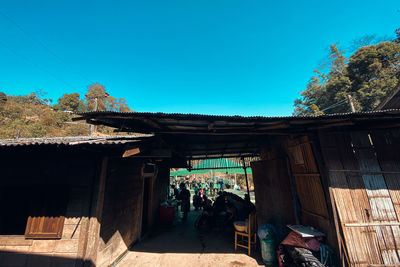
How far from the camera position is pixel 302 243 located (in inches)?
130

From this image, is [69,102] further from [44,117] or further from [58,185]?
[58,185]

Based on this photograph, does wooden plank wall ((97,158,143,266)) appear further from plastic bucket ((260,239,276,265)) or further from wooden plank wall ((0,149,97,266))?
plastic bucket ((260,239,276,265))

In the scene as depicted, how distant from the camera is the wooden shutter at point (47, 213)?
135 inches

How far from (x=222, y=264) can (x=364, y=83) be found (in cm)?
2933

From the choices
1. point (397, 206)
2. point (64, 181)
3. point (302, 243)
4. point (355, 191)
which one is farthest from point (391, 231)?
point (64, 181)

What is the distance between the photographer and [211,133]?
374 cm

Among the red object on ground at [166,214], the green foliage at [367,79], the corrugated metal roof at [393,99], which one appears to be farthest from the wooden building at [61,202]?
the green foliage at [367,79]

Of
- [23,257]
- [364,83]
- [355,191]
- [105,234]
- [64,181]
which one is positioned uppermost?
[364,83]

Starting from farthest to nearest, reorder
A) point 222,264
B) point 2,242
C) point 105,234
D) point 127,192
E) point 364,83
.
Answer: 1. point 364,83
2. point 127,192
3. point 222,264
4. point 105,234
5. point 2,242

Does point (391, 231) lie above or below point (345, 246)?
above

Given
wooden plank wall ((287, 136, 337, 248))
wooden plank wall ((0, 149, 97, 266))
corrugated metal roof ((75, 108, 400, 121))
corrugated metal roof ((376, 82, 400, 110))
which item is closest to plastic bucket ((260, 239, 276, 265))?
wooden plank wall ((287, 136, 337, 248))

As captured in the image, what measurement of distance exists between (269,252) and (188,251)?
7.99 ft

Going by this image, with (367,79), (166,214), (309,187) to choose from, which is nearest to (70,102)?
(166,214)

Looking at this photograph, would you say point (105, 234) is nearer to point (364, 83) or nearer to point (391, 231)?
point (391, 231)
